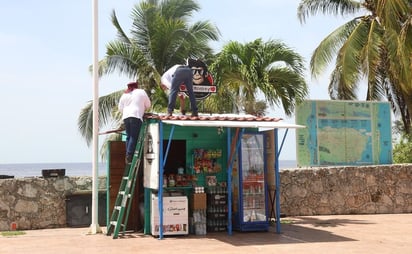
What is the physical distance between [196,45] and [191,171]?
23.2 ft

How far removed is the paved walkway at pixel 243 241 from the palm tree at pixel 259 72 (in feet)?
11.2

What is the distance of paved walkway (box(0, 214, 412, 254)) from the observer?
33.9 feet

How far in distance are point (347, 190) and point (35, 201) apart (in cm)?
868

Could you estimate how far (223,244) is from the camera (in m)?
11.0

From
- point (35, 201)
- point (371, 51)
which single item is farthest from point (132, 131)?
point (371, 51)

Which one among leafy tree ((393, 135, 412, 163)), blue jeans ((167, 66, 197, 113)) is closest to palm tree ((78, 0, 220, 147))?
blue jeans ((167, 66, 197, 113))

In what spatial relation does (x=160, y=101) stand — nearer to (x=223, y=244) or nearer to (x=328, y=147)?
(x=328, y=147)

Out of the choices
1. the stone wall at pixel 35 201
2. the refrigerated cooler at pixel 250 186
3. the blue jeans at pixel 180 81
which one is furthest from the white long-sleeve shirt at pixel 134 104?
the stone wall at pixel 35 201

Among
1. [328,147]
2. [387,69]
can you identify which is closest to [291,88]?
[328,147]

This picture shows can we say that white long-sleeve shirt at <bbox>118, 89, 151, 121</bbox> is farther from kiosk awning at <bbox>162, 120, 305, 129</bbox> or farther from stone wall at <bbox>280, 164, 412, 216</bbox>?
stone wall at <bbox>280, 164, 412, 216</bbox>

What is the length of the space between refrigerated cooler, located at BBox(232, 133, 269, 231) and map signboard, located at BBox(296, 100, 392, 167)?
4.02 meters

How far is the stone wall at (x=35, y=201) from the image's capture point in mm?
13867

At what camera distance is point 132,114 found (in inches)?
477

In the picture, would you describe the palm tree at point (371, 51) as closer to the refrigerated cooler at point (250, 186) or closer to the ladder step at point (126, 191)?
the refrigerated cooler at point (250, 186)
